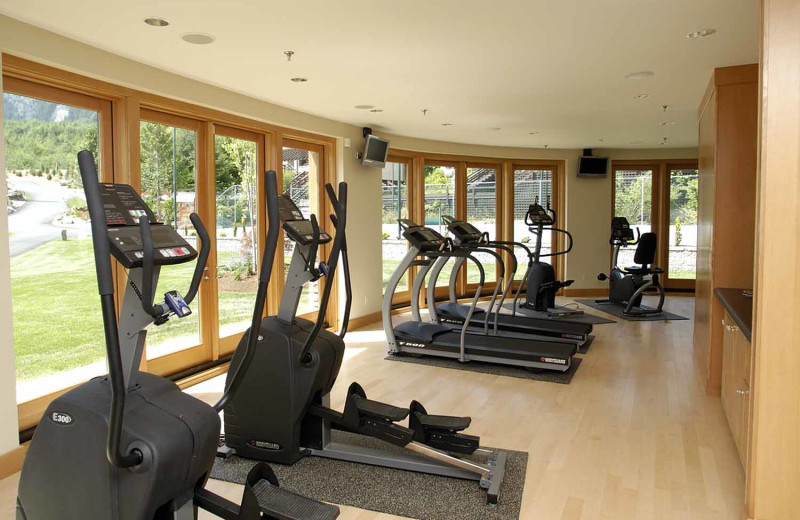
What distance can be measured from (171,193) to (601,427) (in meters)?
3.81

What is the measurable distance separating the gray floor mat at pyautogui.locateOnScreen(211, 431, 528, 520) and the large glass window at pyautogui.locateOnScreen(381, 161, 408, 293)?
16.5 feet

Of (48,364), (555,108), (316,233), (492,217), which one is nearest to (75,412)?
(316,233)

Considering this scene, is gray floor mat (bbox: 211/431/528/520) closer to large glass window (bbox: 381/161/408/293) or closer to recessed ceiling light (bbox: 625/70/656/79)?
recessed ceiling light (bbox: 625/70/656/79)

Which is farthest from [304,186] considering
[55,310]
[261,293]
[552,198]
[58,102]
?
[552,198]

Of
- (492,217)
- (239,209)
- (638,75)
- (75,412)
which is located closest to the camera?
(75,412)

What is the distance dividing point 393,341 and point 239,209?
6.52 feet

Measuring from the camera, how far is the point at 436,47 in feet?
13.4

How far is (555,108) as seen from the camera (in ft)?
21.0

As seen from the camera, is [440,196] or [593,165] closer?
[440,196]

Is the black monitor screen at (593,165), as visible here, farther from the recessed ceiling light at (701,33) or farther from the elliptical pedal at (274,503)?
the elliptical pedal at (274,503)

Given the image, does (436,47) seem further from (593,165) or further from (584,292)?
(584,292)

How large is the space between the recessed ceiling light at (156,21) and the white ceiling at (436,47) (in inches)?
2.4

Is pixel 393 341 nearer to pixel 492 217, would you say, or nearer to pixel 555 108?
pixel 555 108

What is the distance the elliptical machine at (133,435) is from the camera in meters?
1.94
